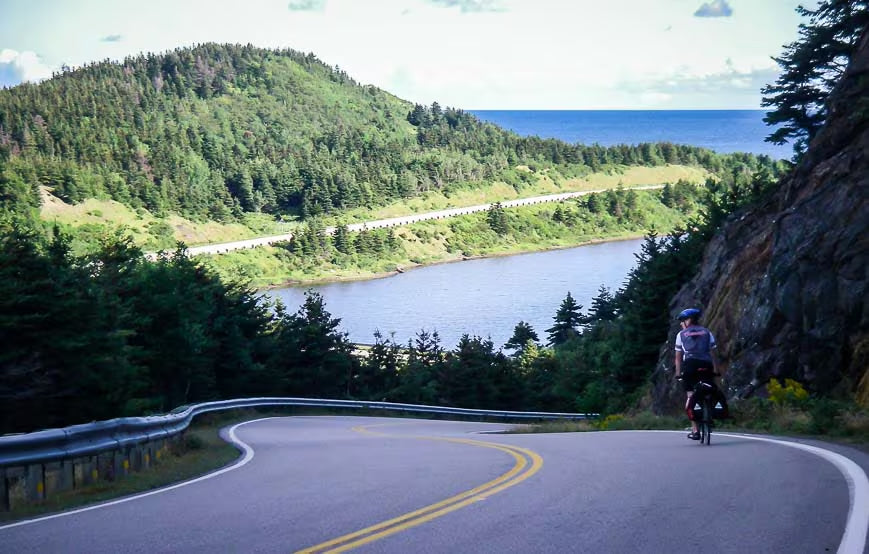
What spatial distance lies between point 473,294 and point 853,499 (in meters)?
93.8

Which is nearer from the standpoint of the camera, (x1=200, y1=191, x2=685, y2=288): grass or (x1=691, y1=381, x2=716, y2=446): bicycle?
(x1=691, y1=381, x2=716, y2=446): bicycle

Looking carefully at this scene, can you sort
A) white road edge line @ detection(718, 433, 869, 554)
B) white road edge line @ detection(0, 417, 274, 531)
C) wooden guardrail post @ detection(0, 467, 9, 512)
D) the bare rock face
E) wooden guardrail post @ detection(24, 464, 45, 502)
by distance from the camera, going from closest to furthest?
white road edge line @ detection(718, 433, 869, 554) → white road edge line @ detection(0, 417, 274, 531) → wooden guardrail post @ detection(0, 467, 9, 512) → wooden guardrail post @ detection(24, 464, 45, 502) → the bare rock face

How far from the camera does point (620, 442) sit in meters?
13.8

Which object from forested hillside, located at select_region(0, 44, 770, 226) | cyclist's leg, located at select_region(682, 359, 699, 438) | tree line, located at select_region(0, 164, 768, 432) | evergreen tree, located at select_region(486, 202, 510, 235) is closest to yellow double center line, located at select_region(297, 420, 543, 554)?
cyclist's leg, located at select_region(682, 359, 699, 438)

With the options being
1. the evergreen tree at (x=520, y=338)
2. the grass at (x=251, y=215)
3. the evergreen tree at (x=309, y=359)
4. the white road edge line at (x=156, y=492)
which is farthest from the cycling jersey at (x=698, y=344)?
the grass at (x=251, y=215)

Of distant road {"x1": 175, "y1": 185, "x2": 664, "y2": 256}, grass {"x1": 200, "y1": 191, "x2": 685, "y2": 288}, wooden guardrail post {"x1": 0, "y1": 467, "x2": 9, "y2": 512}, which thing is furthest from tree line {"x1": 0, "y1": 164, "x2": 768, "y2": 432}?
distant road {"x1": 175, "y1": 185, "x2": 664, "y2": 256}

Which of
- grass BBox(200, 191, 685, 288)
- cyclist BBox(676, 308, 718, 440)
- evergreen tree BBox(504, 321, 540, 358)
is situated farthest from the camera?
grass BBox(200, 191, 685, 288)

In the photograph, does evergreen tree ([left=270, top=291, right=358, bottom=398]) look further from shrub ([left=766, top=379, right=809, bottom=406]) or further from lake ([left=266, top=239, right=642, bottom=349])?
shrub ([left=766, top=379, right=809, bottom=406])

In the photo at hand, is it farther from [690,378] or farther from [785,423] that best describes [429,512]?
[785,423]

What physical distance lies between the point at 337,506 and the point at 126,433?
177 inches

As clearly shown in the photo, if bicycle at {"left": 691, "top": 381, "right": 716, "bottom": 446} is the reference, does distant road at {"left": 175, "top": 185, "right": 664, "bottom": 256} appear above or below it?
above

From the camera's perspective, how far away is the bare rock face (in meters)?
18.9

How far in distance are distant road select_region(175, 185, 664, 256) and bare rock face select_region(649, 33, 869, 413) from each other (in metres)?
90.9

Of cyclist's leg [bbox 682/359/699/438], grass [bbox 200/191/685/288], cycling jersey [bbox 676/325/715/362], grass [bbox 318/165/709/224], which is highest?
grass [bbox 318/165/709/224]
